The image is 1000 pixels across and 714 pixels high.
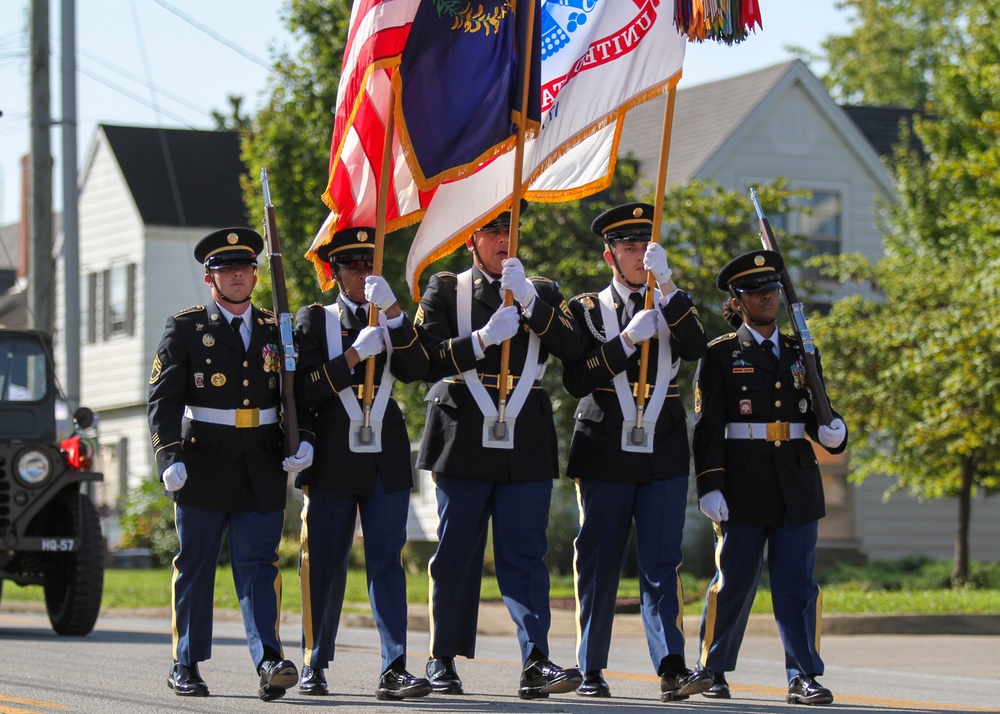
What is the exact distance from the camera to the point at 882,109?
3338 centimetres

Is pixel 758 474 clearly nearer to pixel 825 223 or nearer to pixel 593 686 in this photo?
pixel 593 686

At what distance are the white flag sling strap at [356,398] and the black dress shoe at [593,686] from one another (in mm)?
1481

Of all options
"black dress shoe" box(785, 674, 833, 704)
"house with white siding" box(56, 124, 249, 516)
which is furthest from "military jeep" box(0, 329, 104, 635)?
"house with white siding" box(56, 124, 249, 516)

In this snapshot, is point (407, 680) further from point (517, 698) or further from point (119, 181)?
point (119, 181)

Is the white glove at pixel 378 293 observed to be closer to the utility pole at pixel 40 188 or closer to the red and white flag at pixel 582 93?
the red and white flag at pixel 582 93

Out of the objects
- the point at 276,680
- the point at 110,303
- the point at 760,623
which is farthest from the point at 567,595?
the point at 110,303

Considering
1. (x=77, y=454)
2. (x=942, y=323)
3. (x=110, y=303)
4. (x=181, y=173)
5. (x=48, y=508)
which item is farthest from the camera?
(x=181, y=173)

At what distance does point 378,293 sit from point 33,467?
566cm

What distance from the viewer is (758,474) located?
27.5ft

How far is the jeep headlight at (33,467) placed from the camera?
12.7 m

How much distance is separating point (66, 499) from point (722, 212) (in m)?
9.37

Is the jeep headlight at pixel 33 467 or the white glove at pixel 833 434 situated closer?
the white glove at pixel 833 434

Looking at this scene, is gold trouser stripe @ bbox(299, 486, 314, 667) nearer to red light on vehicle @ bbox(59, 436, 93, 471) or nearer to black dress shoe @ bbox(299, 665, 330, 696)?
black dress shoe @ bbox(299, 665, 330, 696)

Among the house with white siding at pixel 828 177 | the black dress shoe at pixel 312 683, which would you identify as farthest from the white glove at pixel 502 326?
the house with white siding at pixel 828 177
